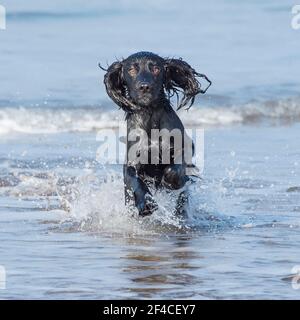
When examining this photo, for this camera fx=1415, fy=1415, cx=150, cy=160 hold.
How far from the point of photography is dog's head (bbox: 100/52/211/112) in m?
8.95

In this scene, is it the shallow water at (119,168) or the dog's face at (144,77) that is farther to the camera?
the dog's face at (144,77)

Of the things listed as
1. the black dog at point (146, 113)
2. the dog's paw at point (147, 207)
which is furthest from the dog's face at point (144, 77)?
the dog's paw at point (147, 207)

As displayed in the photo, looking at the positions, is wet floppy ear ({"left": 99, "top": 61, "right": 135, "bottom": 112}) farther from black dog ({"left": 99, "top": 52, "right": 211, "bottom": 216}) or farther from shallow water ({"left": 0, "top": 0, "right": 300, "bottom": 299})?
shallow water ({"left": 0, "top": 0, "right": 300, "bottom": 299})

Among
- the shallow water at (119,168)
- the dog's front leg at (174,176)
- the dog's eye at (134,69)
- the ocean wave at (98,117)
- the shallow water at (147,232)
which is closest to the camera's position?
the shallow water at (147,232)

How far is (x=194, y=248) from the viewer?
8141 millimetres

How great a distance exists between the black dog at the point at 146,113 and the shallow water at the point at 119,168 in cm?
18

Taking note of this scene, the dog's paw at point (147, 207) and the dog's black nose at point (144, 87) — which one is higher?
the dog's black nose at point (144, 87)

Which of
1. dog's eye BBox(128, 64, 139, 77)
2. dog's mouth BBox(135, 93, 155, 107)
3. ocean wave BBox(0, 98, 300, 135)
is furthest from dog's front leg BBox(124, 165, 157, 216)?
ocean wave BBox(0, 98, 300, 135)

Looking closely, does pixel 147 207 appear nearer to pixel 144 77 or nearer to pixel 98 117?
pixel 144 77

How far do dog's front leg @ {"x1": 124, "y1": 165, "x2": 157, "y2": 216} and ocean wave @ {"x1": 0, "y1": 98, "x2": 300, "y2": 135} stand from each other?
516 cm

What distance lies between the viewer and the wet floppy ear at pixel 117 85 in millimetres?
9133

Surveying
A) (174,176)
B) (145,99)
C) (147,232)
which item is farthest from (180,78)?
(147,232)

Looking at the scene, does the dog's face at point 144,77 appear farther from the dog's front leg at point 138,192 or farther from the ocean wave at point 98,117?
the ocean wave at point 98,117

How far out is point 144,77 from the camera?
351 inches
